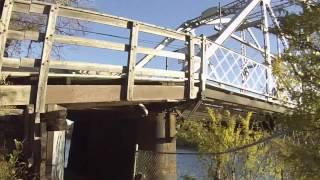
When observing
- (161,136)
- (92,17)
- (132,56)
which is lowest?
(161,136)

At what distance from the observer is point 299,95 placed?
19.7ft

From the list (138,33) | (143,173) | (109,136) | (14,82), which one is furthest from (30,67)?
(109,136)

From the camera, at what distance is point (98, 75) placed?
11.4 meters

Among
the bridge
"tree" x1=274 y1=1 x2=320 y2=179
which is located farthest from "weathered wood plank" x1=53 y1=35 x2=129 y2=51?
"tree" x1=274 y1=1 x2=320 y2=179

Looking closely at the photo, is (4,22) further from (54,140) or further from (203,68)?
(203,68)

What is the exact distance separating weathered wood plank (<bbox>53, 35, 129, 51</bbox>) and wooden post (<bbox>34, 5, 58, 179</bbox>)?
0.25 m

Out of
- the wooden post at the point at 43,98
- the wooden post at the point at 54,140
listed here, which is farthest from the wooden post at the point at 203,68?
the wooden post at the point at 54,140

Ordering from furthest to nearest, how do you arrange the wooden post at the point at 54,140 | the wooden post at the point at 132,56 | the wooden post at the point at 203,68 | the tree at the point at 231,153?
the wooden post at the point at 203,68, the wooden post at the point at 132,56, the tree at the point at 231,153, the wooden post at the point at 54,140

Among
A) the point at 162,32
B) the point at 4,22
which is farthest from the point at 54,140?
the point at 162,32

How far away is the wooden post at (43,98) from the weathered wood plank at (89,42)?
246mm

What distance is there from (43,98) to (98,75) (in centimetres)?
190

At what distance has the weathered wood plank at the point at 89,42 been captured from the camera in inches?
401

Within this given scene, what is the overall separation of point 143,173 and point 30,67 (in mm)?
4309

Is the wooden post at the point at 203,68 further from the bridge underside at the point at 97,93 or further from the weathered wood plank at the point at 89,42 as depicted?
the weathered wood plank at the point at 89,42
